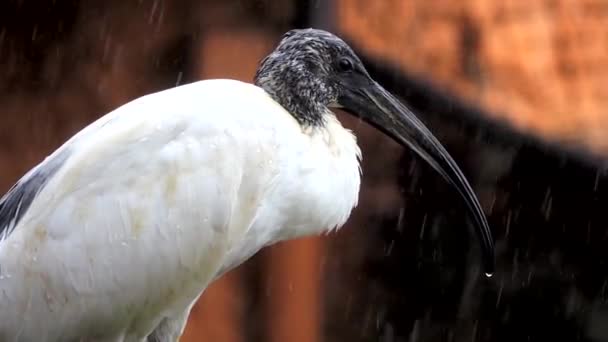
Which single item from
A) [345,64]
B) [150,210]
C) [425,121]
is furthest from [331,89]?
[425,121]

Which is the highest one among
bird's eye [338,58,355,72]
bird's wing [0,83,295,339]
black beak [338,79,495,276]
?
bird's eye [338,58,355,72]

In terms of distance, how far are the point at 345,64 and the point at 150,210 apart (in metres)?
0.79

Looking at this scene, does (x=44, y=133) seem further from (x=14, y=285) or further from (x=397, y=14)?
(x=14, y=285)

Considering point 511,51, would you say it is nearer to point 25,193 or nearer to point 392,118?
point 392,118

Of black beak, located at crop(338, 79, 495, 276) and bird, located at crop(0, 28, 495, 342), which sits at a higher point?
black beak, located at crop(338, 79, 495, 276)

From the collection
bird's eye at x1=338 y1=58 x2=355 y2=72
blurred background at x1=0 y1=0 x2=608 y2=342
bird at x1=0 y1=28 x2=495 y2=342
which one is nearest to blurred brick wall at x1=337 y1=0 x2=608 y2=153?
blurred background at x1=0 y1=0 x2=608 y2=342

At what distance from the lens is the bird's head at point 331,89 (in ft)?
12.8

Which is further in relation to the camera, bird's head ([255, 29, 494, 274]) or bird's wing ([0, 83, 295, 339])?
bird's head ([255, 29, 494, 274])

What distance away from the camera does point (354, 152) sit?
154 inches

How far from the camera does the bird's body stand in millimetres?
3504

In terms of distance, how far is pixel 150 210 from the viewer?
356 centimetres

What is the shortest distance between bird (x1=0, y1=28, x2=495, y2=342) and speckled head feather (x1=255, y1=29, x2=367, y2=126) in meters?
0.15

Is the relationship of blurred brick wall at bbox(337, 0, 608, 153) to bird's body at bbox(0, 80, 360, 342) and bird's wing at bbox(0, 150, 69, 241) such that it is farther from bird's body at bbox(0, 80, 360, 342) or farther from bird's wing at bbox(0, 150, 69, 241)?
bird's wing at bbox(0, 150, 69, 241)

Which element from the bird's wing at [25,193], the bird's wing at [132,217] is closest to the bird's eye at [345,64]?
the bird's wing at [132,217]
